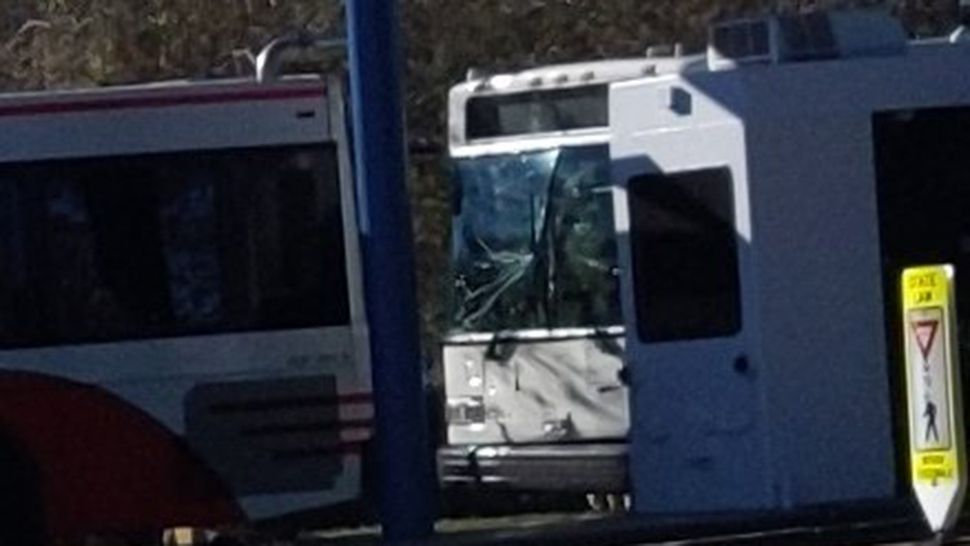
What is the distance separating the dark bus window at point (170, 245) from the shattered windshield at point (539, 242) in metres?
1.91

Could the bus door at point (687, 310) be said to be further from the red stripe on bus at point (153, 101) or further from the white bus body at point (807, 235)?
the red stripe on bus at point (153, 101)

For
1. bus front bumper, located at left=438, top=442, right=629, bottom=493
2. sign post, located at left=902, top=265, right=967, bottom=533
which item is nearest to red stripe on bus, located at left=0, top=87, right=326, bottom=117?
bus front bumper, located at left=438, top=442, right=629, bottom=493

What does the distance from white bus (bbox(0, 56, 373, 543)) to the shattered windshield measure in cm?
181

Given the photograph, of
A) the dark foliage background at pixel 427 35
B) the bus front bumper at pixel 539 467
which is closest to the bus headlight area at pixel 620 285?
the bus front bumper at pixel 539 467

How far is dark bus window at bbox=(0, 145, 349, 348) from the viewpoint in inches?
720

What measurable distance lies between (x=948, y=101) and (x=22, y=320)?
569cm

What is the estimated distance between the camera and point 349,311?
18562 mm

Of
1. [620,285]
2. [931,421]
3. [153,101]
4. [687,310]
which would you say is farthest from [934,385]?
[153,101]

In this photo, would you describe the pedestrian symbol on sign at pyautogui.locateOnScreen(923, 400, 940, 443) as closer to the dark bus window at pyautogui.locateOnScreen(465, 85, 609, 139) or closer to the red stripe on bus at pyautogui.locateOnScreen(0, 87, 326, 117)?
the red stripe on bus at pyautogui.locateOnScreen(0, 87, 326, 117)

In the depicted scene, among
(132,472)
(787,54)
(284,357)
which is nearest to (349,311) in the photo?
(284,357)

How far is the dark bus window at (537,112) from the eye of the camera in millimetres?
20203

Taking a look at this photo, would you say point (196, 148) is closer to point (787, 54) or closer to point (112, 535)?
point (112, 535)

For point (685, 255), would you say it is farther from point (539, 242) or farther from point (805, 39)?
point (539, 242)

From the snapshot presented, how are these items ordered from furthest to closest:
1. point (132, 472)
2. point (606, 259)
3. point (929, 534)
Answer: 1. point (606, 259)
2. point (132, 472)
3. point (929, 534)
